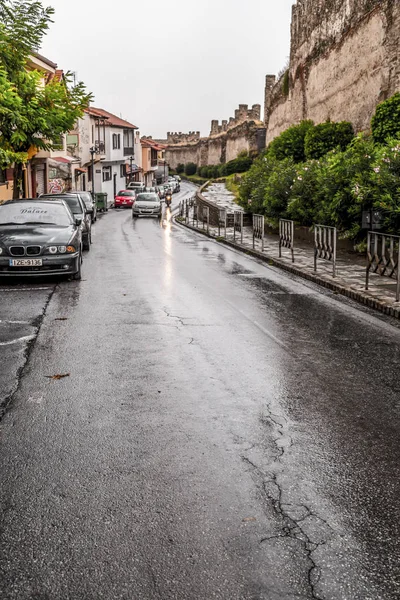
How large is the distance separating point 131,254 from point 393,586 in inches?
648

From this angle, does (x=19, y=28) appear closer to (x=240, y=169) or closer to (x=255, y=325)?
(x=255, y=325)

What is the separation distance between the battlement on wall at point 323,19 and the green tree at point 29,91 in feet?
43.3

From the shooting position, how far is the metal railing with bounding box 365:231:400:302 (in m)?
11.3

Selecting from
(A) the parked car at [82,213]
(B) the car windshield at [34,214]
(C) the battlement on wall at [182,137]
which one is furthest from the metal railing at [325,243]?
(C) the battlement on wall at [182,137]

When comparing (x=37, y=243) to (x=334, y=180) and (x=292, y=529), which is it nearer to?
(x=334, y=180)

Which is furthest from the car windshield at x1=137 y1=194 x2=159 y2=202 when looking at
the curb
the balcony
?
the curb

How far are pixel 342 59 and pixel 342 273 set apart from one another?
18749 mm

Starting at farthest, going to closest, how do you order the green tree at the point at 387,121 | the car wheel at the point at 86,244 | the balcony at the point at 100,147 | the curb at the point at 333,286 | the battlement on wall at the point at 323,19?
1. the balcony at the point at 100,147
2. the battlement on wall at the point at 323,19
3. the green tree at the point at 387,121
4. the car wheel at the point at 86,244
5. the curb at the point at 333,286

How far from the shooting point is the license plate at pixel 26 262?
12.3 meters

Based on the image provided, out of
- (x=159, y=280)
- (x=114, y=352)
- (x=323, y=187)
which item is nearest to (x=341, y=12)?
(x=323, y=187)

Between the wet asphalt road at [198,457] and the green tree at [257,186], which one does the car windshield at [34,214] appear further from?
the green tree at [257,186]

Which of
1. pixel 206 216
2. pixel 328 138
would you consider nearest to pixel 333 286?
pixel 328 138

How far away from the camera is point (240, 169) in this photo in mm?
60312

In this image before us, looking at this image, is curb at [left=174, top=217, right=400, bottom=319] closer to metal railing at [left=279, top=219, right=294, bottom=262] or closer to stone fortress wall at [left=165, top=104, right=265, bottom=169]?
metal railing at [left=279, top=219, right=294, bottom=262]
